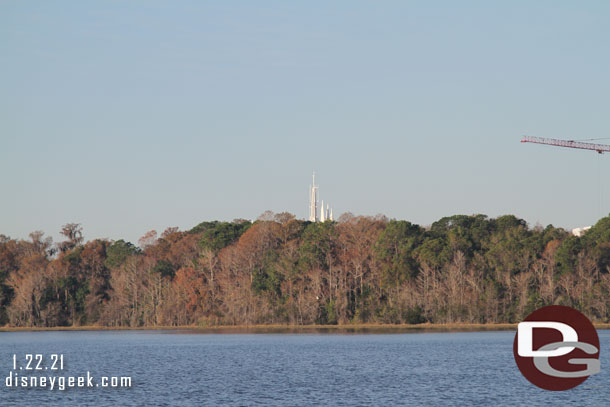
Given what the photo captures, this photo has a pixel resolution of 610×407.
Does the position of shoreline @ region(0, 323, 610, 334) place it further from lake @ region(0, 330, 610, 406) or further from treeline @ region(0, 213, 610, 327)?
lake @ region(0, 330, 610, 406)

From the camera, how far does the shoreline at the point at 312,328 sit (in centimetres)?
15626

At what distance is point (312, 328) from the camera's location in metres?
174

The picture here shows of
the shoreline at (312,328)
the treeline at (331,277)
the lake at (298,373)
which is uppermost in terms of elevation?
the treeline at (331,277)

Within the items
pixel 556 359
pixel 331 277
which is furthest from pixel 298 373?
pixel 331 277

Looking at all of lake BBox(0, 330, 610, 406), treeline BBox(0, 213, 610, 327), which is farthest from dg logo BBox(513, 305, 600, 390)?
treeline BBox(0, 213, 610, 327)

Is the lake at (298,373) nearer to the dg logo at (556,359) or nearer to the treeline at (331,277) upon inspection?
the dg logo at (556,359)

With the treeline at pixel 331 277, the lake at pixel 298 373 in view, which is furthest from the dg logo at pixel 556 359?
the treeline at pixel 331 277

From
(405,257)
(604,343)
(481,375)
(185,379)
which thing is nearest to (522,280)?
(405,257)

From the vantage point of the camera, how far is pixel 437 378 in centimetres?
7275

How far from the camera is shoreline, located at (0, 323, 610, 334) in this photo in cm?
15626

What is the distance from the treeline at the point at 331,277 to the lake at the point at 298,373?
1097 inches

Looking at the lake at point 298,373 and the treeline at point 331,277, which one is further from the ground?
the treeline at point 331,277

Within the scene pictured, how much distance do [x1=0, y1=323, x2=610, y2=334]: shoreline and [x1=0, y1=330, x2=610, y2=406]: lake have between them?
26366mm

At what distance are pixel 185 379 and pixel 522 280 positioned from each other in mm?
92031
